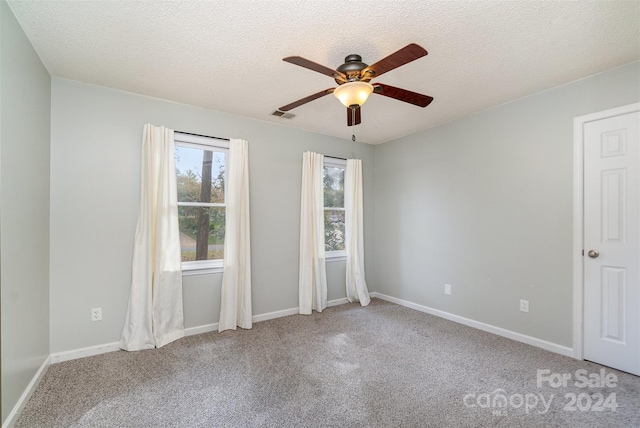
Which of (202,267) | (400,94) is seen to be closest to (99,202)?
(202,267)

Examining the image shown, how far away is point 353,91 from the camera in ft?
6.59

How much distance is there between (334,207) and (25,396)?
363 cm

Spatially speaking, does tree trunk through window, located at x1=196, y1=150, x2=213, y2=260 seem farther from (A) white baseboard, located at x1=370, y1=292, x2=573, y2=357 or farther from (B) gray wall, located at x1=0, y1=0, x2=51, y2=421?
(A) white baseboard, located at x1=370, y1=292, x2=573, y2=357

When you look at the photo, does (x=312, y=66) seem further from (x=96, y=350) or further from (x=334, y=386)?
(x=96, y=350)

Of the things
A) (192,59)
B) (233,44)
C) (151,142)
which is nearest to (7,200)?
(151,142)

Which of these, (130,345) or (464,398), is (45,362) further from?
(464,398)

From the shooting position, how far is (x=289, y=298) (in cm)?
391

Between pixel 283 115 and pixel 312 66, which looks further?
Result: pixel 283 115

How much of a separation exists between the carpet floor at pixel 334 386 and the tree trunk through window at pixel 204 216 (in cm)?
93

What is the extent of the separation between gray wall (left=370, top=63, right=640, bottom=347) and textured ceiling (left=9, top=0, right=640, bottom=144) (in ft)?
0.96

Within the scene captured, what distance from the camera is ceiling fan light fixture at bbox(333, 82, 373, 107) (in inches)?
78.1

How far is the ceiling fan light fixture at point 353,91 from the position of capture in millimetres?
1985

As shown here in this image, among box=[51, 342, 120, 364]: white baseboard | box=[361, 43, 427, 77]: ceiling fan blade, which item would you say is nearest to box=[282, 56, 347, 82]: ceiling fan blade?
box=[361, 43, 427, 77]: ceiling fan blade

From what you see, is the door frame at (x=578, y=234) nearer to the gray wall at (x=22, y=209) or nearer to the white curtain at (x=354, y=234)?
the white curtain at (x=354, y=234)
